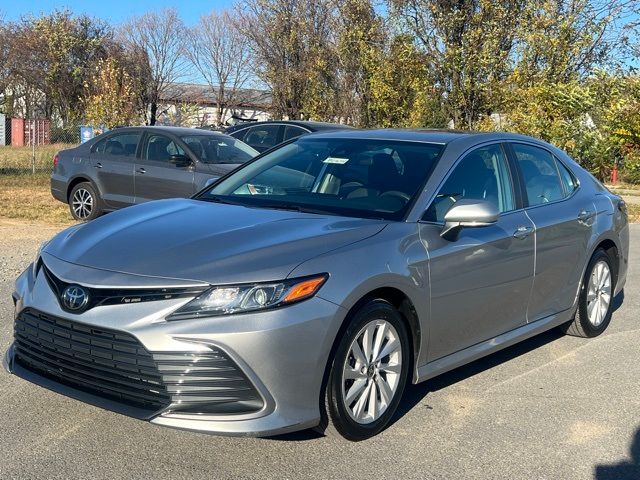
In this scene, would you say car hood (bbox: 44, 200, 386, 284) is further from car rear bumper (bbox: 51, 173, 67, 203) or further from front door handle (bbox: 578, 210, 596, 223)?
car rear bumper (bbox: 51, 173, 67, 203)

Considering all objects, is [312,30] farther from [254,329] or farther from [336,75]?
[254,329]

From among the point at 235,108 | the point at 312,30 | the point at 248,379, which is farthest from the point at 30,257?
the point at 235,108

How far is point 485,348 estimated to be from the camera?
4.84m

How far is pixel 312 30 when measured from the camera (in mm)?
32000

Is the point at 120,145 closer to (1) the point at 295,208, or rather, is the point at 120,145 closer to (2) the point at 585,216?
(2) the point at 585,216

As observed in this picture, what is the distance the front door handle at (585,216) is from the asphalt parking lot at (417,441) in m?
1.16

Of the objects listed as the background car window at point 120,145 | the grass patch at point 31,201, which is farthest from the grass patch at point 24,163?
the background car window at point 120,145

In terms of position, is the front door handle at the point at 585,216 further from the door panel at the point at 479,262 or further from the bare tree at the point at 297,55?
the bare tree at the point at 297,55

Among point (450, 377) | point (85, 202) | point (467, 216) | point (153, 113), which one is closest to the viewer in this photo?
point (467, 216)

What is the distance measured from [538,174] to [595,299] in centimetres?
127

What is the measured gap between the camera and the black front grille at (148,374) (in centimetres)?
347

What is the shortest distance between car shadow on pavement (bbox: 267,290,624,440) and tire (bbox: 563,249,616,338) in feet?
0.81

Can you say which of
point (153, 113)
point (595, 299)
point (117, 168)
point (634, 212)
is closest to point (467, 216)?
point (595, 299)

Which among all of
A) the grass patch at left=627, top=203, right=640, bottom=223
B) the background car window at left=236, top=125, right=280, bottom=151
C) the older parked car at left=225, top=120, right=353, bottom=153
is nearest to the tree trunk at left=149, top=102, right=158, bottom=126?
the older parked car at left=225, top=120, right=353, bottom=153
